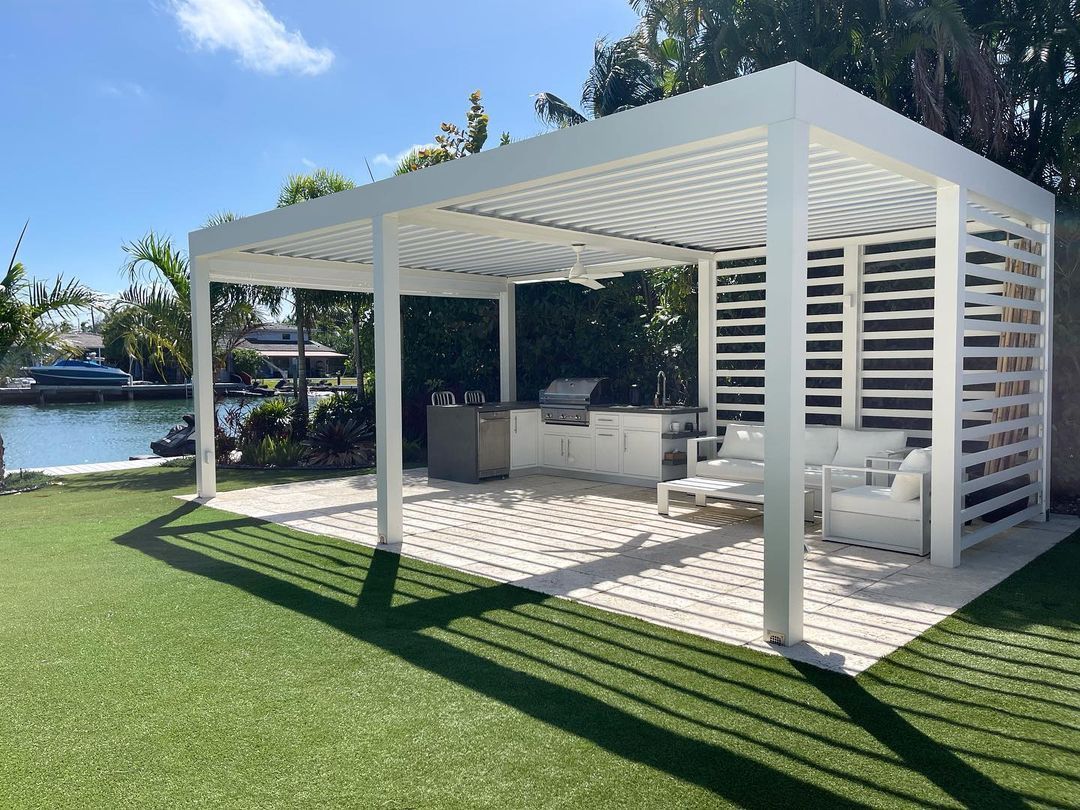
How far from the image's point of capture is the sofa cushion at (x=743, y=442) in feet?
31.2

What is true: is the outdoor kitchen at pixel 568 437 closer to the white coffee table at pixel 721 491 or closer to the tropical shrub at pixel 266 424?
the white coffee table at pixel 721 491

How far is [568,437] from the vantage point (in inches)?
460

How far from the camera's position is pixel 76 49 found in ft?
93.6

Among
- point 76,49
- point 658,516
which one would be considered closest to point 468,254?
point 658,516

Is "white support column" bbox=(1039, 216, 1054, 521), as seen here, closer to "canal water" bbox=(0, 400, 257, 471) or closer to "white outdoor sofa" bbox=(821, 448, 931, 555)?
"white outdoor sofa" bbox=(821, 448, 931, 555)

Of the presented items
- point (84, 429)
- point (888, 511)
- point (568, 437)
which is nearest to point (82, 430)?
point (84, 429)

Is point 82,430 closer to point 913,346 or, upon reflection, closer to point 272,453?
point 272,453

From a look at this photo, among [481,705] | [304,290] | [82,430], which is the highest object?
[304,290]

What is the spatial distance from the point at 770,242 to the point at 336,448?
987 centimetres

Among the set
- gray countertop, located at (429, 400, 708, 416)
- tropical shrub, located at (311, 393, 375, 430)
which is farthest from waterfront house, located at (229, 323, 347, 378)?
gray countertop, located at (429, 400, 708, 416)

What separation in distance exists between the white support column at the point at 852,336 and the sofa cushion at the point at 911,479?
7.61 feet

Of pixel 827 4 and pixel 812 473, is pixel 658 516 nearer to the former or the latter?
pixel 812 473

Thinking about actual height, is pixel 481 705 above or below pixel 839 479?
below

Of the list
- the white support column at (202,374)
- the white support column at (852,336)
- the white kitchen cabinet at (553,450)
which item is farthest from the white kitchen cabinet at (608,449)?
the white support column at (202,374)
